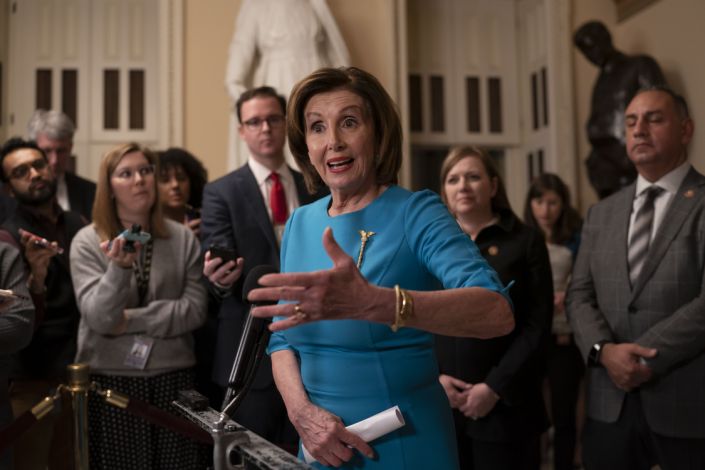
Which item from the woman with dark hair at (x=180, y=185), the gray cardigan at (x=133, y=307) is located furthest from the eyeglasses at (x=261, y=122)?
the woman with dark hair at (x=180, y=185)

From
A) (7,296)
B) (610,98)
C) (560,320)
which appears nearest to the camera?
(7,296)

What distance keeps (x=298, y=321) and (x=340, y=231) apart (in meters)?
0.39

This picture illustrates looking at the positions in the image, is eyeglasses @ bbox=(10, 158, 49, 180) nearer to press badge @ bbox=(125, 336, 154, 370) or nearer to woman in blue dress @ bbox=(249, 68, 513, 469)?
press badge @ bbox=(125, 336, 154, 370)

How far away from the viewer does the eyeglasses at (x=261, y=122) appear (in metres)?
3.18

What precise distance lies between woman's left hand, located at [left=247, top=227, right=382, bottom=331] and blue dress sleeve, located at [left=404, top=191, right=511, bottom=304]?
0.17 metres

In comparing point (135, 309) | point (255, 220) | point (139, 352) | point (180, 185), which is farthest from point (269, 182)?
point (180, 185)

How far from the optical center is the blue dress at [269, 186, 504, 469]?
5.30 ft

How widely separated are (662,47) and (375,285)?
21.4 feet

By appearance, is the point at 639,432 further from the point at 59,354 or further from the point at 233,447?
the point at 59,354

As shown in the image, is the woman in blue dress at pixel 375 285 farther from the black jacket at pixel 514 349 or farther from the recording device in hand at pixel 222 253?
the black jacket at pixel 514 349

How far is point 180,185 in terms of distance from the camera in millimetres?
4020

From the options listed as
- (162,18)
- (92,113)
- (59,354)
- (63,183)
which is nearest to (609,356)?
(59,354)

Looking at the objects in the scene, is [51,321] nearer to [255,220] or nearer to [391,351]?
[255,220]

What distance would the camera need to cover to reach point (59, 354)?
3367 mm
